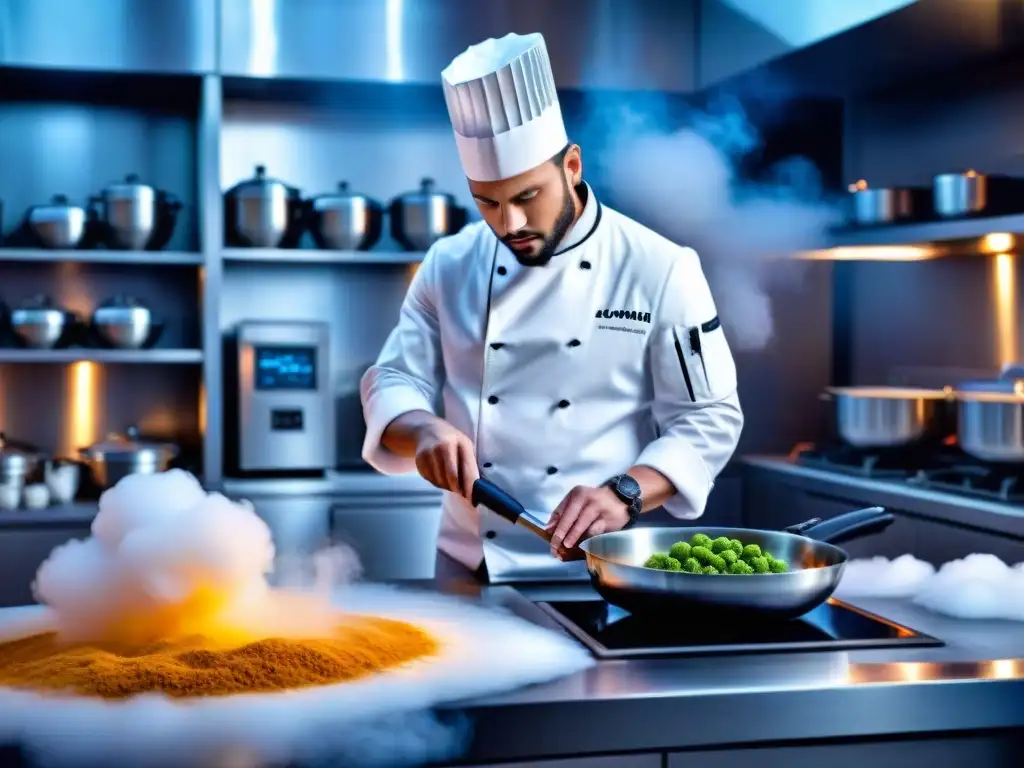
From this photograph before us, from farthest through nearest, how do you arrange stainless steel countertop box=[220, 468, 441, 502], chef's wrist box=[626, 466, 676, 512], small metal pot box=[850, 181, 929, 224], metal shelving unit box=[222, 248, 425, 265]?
metal shelving unit box=[222, 248, 425, 265] < stainless steel countertop box=[220, 468, 441, 502] < small metal pot box=[850, 181, 929, 224] < chef's wrist box=[626, 466, 676, 512]

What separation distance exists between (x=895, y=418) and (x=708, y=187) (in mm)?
1251

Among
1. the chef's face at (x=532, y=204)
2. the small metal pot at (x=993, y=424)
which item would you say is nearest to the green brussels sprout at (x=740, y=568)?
the chef's face at (x=532, y=204)

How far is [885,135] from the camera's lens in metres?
4.20

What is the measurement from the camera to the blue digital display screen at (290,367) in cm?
389

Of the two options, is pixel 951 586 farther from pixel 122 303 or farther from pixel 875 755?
pixel 122 303

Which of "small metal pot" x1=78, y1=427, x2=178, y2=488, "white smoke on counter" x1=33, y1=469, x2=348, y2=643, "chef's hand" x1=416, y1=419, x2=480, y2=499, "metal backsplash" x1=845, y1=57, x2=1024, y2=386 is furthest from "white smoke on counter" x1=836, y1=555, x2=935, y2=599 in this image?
"small metal pot" x1=78, y1=427, x2=178, y2=488

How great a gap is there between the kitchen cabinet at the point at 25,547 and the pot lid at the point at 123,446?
26 cm

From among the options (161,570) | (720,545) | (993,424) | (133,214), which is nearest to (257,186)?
(133,214)

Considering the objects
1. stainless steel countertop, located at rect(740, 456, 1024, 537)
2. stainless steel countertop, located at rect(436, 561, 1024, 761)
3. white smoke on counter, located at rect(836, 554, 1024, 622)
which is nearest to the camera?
stainless steel countertop, located at rect(436, 561, 1024, 761)

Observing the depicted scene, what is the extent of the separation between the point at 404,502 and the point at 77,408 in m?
1.23

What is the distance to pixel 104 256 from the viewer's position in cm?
375

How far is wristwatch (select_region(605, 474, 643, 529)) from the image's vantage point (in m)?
1.85

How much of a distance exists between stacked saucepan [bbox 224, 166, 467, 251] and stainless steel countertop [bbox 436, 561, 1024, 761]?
2.63m

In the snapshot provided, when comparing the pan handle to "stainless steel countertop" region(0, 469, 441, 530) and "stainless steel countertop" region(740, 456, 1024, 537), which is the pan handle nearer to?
"stainless steel countertop" region(740, 456, 1024, 537)
